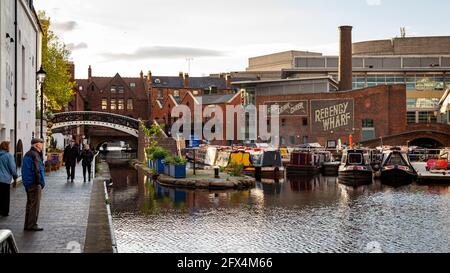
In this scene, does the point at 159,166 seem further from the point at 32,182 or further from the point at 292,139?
the point at 292,139

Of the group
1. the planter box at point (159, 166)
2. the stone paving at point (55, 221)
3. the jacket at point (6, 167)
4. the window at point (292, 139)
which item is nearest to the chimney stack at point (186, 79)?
the window at point (292, 139)

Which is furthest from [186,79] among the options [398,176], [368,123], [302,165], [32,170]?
[32,170]

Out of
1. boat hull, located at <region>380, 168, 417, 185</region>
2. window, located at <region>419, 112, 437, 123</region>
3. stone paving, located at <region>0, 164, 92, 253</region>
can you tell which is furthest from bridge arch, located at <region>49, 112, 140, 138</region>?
stone paving, located at <region>0, 164, 92, 253</region>

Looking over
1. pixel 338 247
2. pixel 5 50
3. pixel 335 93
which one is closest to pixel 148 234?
pixel 338 247

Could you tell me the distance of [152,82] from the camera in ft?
310

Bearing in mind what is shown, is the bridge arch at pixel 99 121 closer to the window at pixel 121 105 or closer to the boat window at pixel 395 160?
the boat window at pixel 395 160

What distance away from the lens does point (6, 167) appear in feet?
40.2

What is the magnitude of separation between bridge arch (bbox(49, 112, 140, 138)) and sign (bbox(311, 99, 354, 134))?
1908 centimetres

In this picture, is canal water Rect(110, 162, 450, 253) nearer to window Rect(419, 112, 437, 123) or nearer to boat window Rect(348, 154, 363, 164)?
boat window Rect(348, 154, 363, 164)

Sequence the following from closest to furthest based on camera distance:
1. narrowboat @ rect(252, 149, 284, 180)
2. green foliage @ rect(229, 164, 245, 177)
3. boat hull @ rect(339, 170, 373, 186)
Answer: green foliage @ rect(229, 164, 245, 177) < boat hull @ rect(339, 170, 373, 186) < narrowboat @ rect(252, 149, 284, 180)

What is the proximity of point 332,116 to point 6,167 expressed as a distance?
2059 inches

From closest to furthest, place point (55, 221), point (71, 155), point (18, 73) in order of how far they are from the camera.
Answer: point (55, 221)
point (18, 73)
point (71, 155)

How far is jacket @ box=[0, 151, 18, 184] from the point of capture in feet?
39.5
